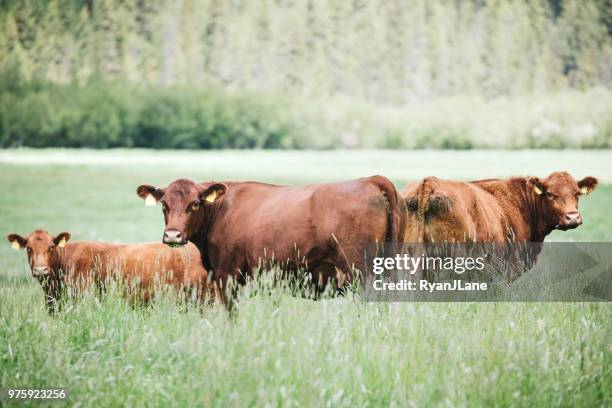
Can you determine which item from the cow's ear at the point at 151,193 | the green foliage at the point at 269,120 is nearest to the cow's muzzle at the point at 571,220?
the cow's ear at the point at 151,193

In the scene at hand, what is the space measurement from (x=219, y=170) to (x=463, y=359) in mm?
24744

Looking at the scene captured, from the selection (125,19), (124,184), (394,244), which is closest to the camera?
(394,244)

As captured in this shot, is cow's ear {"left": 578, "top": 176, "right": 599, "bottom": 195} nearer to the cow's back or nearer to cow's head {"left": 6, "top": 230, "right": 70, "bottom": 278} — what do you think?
the cow's back

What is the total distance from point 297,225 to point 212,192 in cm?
79

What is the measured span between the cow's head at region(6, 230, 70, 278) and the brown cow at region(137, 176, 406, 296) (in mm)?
1120

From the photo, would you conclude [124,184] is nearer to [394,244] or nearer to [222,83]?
[222,83]

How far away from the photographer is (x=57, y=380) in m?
5.09

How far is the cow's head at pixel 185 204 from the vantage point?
666 cm

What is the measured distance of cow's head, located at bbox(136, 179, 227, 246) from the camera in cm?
666

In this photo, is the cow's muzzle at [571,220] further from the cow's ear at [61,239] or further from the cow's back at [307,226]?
the cow's ear at [61,239]

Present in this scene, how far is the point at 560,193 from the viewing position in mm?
8047

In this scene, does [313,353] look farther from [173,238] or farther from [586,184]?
[586,184]

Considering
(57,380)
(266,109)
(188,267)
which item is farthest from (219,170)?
(57,380)

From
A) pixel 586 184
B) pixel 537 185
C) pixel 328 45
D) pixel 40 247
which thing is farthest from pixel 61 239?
pixel 328 45
